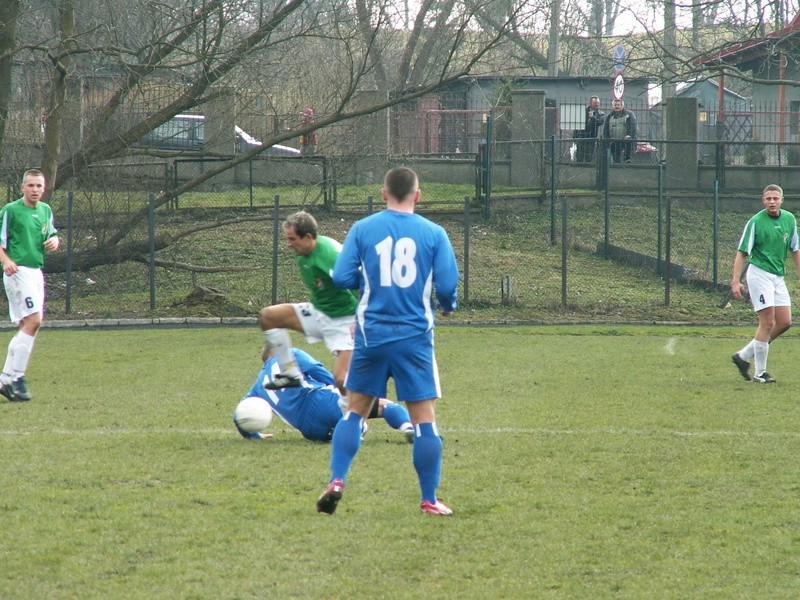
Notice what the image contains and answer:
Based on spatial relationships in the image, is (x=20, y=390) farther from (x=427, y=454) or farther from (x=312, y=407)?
(x=427, y=454)

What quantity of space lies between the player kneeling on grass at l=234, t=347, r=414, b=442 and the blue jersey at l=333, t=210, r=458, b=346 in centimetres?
210

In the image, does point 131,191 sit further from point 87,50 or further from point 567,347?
point 567,347

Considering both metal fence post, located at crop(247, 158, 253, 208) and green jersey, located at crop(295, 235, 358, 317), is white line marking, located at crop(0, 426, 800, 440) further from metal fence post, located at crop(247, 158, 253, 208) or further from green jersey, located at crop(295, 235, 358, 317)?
metal fence post, located at crop(247, 158, 253, 208)

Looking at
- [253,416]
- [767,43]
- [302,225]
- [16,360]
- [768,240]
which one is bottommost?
[253,416]

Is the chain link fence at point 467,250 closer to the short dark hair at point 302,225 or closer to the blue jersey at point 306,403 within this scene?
the blue jersey at point 306,403

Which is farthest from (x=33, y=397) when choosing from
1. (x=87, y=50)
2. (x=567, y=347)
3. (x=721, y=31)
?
(x=721, y=31)

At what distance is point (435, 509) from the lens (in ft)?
19.2

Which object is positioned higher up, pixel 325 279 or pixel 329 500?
pixel 325 279

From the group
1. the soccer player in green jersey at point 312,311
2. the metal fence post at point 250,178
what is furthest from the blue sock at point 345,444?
the metal fence post at point 250,178

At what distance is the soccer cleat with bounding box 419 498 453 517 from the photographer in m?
5.83

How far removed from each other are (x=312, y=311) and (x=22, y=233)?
3492mm

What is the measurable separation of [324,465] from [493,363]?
595 cm

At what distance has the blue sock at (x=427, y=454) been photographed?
18.9 feet

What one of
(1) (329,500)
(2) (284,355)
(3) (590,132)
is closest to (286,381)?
(2) (284,355)
